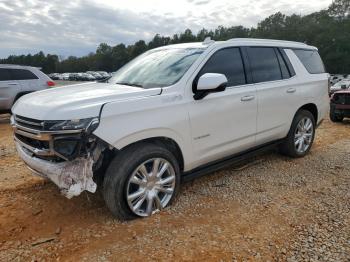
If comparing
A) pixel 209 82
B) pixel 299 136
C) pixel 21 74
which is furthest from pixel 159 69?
pixel 21 74

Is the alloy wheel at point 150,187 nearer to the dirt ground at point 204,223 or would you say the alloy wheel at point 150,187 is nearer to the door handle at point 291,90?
the dirt ground at point 204,223

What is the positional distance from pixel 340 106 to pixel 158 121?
337 inches

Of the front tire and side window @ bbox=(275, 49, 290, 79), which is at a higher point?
side window @ bbox=(275, 49, 290, 79)

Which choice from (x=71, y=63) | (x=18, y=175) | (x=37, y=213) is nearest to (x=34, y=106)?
(x=37, y=213)

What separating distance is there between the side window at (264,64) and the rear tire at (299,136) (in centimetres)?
88

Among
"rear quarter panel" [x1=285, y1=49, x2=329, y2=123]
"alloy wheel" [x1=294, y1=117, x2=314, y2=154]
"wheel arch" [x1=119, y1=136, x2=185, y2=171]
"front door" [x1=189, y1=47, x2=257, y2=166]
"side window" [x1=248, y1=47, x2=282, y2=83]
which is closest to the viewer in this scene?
"wheel arch" [x1=119, y1=136, x2=185, y2=171]

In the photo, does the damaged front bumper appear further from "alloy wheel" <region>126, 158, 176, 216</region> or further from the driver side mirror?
the driver side mirror

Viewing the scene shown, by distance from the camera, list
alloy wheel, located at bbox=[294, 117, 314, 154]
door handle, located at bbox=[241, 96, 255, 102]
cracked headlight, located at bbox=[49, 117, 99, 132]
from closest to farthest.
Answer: cracked headlight, located at bbox=[49, 117, 99, 132], door handle, located at bbox=[241, 96, 255, 102], alloy wheel, located at bbox=[294, 117, 314, 154]

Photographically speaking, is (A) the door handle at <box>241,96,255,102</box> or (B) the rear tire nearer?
(A) the door handle at <box>241,96,255,102</box>

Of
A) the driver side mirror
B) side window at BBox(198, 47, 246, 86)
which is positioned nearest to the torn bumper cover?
the driver side mirror

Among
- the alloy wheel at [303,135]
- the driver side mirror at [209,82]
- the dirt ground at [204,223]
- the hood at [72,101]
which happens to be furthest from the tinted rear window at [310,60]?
the hood at [72,101]

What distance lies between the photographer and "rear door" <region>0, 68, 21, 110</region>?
10250 millimetres

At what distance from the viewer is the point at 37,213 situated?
370 cm

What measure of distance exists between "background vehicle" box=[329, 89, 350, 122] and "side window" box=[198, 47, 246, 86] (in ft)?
23.0
